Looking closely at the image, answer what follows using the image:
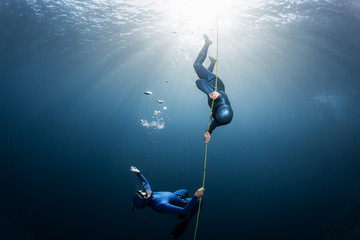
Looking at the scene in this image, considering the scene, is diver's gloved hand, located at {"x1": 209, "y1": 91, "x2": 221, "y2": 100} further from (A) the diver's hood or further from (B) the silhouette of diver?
(B) the silhouette of diver

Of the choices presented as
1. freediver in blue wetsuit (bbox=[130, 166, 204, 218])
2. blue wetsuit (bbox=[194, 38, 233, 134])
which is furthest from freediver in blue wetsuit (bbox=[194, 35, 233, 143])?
freediver in blue wetsuit (bbox=[130, 166, 204, 218])

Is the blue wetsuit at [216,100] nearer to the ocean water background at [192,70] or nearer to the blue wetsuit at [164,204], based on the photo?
the blue wetsuit at [164,204]

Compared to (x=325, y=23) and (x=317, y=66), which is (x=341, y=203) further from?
(x=325, y=23)

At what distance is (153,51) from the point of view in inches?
575

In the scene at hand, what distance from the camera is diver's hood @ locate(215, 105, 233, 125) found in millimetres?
3539

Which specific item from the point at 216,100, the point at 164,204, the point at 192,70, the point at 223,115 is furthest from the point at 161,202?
the point at 192,70

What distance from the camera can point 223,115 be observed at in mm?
3559

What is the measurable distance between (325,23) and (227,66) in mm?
7696

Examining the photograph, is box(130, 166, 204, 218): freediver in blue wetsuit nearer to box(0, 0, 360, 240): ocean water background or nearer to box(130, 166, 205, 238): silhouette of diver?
box(130, 166, 205, 238): silhouette of diver

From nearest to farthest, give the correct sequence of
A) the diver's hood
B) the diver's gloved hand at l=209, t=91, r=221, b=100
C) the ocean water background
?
the diver's hood, the diver's gloved hand at l=209, t=91, r=221, b=100, the ocean water background

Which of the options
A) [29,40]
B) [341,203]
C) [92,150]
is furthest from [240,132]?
[29,40]

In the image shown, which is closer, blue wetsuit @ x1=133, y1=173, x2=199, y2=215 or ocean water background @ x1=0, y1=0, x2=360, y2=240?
blue wetsuit @ x1=133, y1=173, x2=199, y2=215

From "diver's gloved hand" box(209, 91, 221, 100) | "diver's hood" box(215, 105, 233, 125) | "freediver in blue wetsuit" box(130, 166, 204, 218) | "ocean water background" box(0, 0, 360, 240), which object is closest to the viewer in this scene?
"freediver in blue wetsuit" box(130, 166, 204, 218)

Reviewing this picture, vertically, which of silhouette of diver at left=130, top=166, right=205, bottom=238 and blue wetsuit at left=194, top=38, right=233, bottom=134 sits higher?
blue wetsuit at left=194, top=38, right=233, bottom=134
